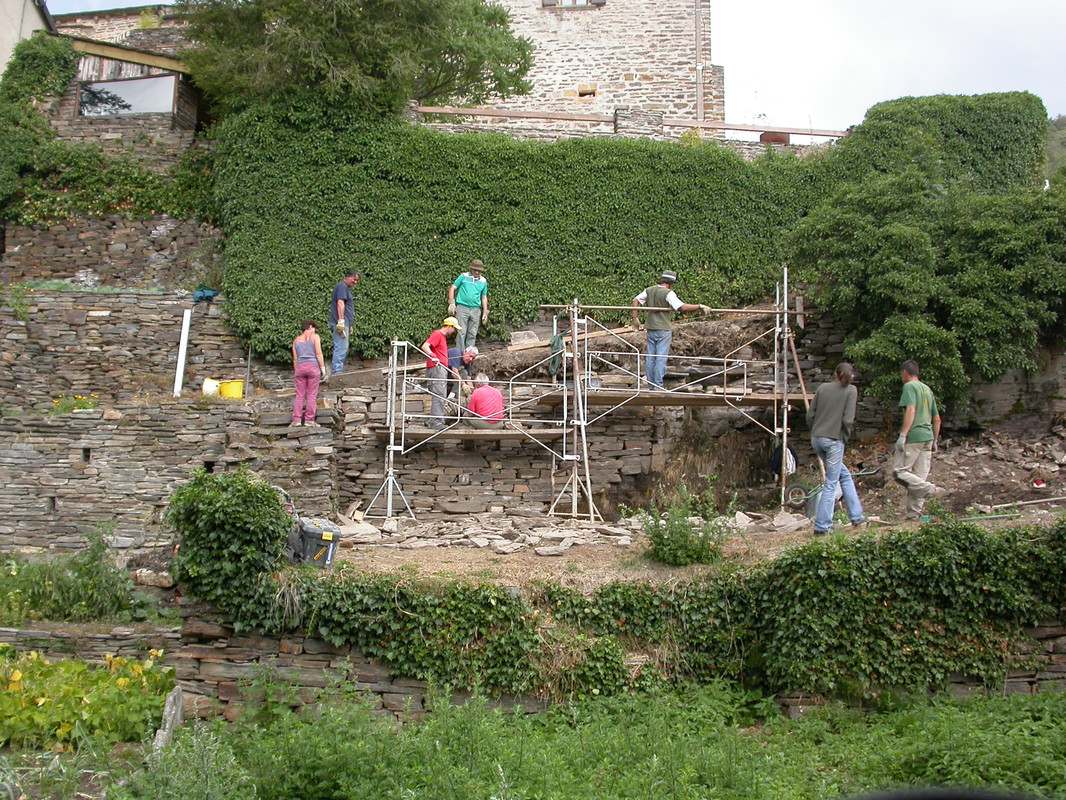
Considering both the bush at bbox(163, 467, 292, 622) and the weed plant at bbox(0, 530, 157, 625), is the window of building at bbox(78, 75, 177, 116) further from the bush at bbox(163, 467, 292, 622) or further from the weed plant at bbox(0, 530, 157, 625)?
the bush at bbox(163, 467, 292, 622)

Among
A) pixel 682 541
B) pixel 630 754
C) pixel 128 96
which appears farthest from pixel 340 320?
pixel 630 754

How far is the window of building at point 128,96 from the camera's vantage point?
19328 mm

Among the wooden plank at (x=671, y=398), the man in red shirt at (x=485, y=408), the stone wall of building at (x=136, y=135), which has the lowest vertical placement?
the man in red shirt at (x=485, y=408)

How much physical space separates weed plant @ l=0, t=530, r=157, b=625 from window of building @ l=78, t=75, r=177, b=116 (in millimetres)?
9988

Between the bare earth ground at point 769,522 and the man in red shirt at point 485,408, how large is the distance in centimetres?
115

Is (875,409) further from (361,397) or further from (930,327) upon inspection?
(361,397)

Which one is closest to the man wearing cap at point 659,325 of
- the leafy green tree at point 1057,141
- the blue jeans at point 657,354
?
the blue jeans at point 657,354

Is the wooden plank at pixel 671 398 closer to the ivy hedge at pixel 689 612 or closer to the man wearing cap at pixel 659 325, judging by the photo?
the man wearing cap at pixel 659 325

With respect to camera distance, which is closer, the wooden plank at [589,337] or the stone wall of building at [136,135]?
the wooden plank at [589,337]

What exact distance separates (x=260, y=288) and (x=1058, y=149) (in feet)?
104

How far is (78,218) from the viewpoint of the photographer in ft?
60.2

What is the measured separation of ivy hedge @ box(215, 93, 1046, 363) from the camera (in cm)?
1637

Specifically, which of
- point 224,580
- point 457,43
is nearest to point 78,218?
point 457,43

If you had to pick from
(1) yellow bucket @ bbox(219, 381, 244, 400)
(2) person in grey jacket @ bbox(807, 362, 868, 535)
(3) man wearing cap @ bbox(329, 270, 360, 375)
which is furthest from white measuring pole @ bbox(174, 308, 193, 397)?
(2) person in grey jacket @ bbox(807, 362, 868, 535)
